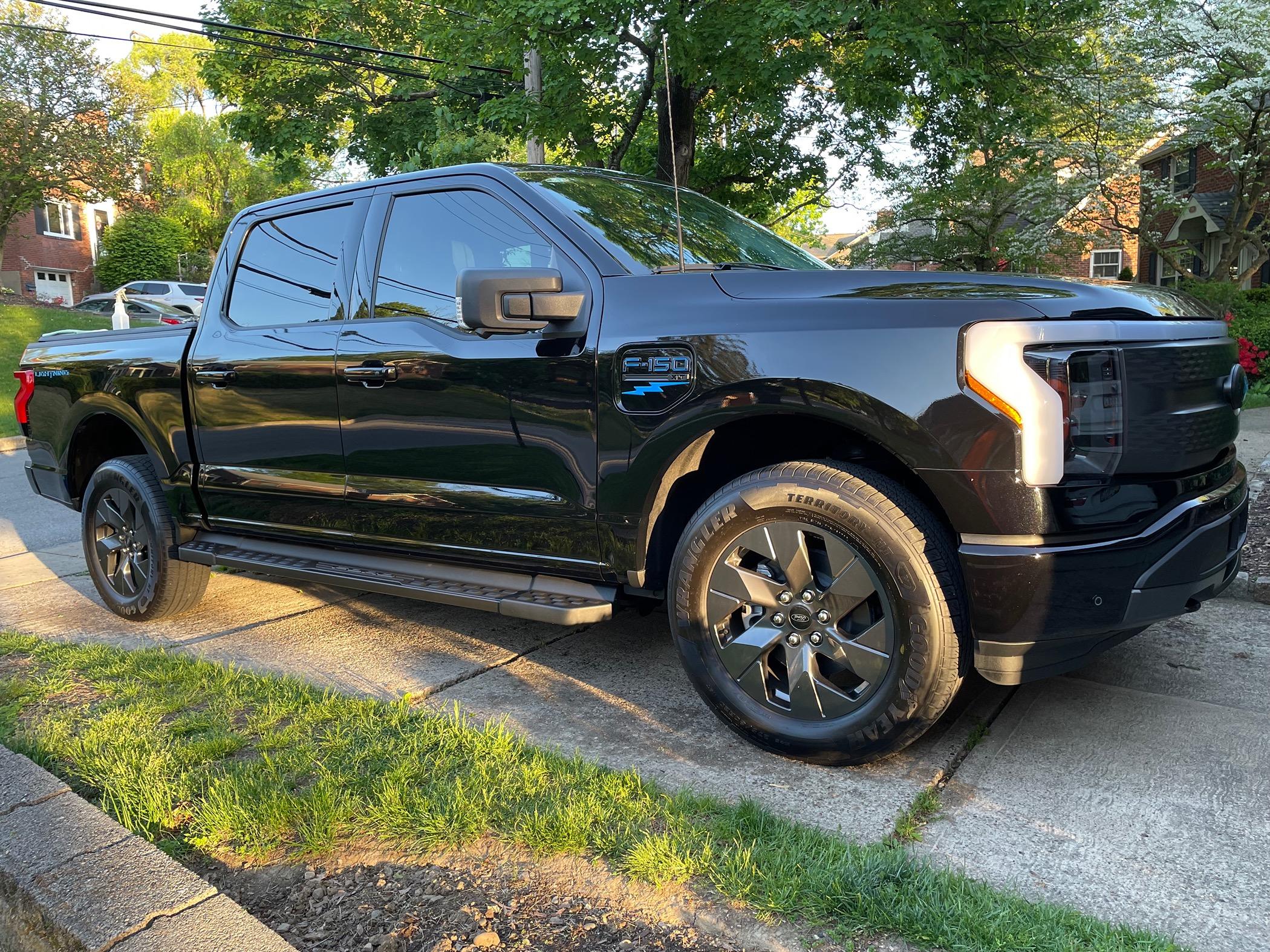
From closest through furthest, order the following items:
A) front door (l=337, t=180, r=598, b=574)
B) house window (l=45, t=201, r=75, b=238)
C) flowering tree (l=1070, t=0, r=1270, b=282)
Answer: front door (l=337, t=180, r=598, b=574), flowering tree (l=1070, t=0, r=1270, b=282), house window (l=45, t=201, r=75, b=238)

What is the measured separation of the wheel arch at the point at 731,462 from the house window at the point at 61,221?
46.4 metres

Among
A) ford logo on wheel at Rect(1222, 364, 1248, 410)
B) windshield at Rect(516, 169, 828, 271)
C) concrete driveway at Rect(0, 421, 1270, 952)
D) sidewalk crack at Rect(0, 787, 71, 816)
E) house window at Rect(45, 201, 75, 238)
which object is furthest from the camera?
house window at Rect(45, 201, 75, 238)

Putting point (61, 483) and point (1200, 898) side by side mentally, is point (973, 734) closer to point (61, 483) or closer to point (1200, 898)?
point (1200, 898)

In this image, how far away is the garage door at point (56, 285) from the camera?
42125mm

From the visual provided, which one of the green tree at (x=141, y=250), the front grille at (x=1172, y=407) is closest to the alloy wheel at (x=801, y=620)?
the front grille at (x=1172, y=407)

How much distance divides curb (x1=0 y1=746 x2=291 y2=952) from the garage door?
4570 centimetres

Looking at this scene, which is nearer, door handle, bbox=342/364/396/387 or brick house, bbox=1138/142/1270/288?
door handle, bbox=342/364/396/387

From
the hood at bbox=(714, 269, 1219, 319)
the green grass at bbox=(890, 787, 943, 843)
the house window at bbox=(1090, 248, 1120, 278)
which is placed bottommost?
the green grass at bbox=(890, 787, 943, 843)

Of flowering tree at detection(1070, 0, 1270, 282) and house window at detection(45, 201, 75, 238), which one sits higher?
house window at detection(45, 201, 75, 238)

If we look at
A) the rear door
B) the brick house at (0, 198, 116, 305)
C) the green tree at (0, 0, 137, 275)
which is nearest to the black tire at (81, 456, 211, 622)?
the rear door

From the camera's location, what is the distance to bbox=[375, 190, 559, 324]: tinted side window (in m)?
3.57

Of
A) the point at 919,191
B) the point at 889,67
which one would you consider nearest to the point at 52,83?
the point at 919,191

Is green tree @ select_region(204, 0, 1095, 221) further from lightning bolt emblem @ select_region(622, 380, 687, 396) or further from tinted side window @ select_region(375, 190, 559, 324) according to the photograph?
lightning bolt emblem @ select_region(622, 380, 687, 396)

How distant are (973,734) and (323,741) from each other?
2.05 meters
